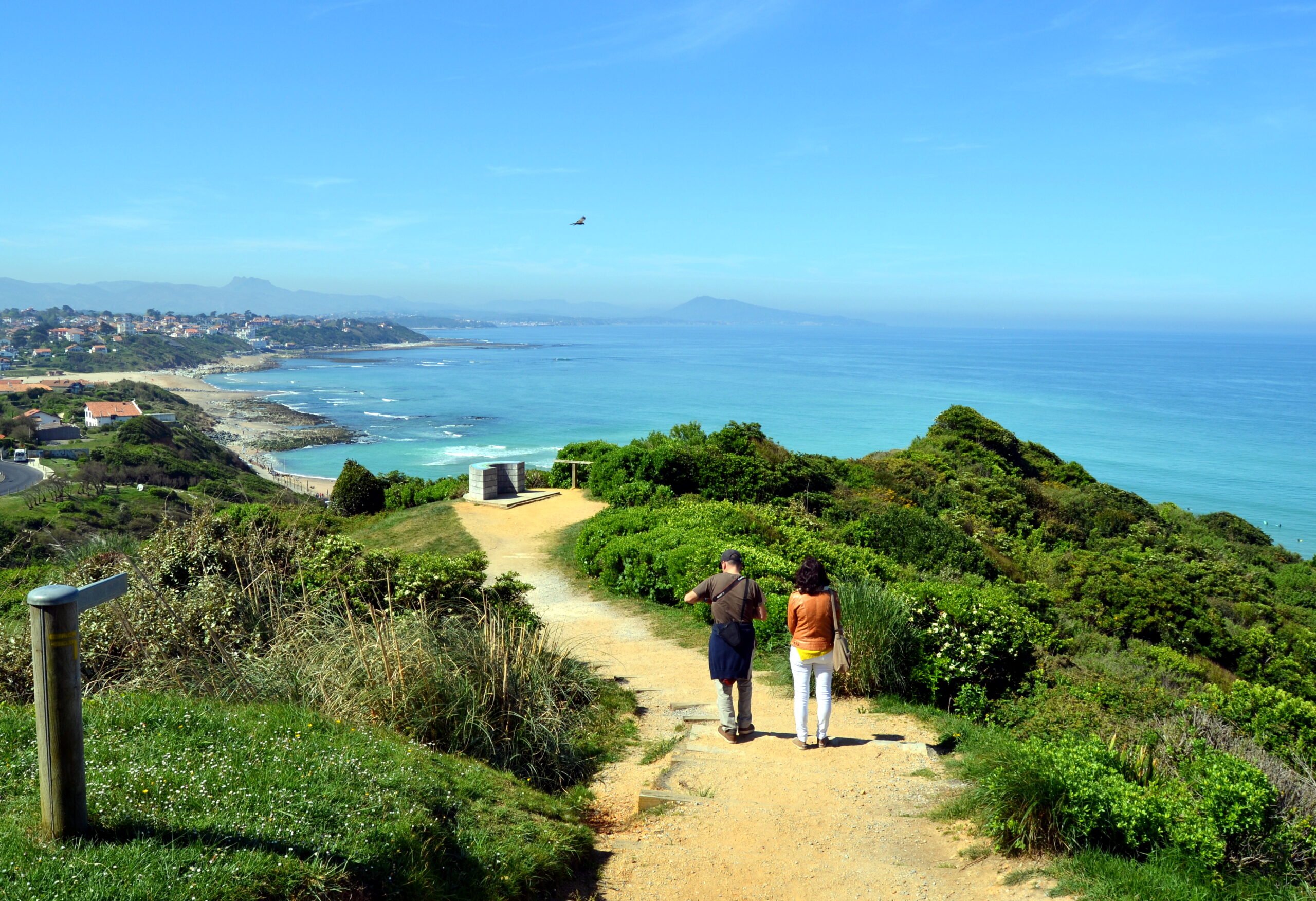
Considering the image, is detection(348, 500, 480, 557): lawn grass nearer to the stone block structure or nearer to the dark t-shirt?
the stone block structure

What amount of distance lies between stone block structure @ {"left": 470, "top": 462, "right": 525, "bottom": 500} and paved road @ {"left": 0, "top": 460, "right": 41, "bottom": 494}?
49536 mm

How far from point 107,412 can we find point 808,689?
97.9 meters

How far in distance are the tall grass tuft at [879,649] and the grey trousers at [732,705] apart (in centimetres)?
138

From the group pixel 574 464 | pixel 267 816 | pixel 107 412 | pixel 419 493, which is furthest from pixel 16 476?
pixel 267 816

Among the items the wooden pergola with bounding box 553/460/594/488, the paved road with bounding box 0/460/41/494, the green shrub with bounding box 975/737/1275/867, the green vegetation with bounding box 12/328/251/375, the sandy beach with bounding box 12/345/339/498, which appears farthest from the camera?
the green vegetation with bounding box 12/328/251/375

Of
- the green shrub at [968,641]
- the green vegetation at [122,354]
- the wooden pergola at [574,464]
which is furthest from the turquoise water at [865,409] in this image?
the green shrub at [968,641]

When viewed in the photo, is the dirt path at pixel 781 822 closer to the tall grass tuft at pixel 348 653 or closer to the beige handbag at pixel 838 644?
the beige handbag at pixel 838 644

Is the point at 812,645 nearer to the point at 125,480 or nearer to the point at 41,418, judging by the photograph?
the point at 125,480

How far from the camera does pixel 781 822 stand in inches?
213

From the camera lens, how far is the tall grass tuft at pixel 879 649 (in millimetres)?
7891

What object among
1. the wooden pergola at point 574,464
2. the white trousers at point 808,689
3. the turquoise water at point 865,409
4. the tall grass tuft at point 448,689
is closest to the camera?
the tall grass tuft at point 448,689

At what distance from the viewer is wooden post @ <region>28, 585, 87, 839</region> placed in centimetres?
314

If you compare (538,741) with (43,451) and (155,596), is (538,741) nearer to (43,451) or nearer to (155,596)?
(155,596)

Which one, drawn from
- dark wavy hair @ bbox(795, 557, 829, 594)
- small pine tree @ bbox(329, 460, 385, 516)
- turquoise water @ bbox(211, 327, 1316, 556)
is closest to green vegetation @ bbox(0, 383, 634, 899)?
dark wavy hair @ bbox(795, 557, 829, 594)
